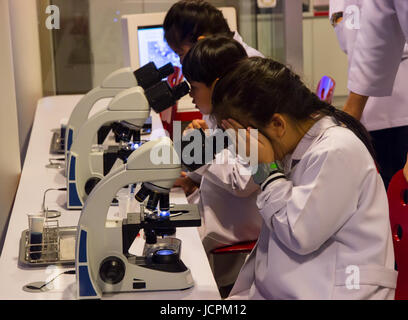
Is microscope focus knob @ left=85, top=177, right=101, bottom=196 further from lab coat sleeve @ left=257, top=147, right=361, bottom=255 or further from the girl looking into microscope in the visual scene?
lab coat sleeve @ left=257, top=147, right=361, bottom=255

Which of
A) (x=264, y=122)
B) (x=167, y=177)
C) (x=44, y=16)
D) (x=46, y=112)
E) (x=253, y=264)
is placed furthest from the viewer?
(x=44, y=16)

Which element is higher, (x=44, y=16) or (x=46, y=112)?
(x=44, y=16)

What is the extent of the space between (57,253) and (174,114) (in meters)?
1.75

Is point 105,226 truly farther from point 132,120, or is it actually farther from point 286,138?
point 132,120

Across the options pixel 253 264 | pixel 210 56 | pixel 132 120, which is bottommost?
pixel 253 264

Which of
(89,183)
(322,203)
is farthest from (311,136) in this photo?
(89,183)

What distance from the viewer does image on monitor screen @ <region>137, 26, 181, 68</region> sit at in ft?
12.8

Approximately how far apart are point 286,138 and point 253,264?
35cm

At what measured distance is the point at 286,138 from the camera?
1.52 meters

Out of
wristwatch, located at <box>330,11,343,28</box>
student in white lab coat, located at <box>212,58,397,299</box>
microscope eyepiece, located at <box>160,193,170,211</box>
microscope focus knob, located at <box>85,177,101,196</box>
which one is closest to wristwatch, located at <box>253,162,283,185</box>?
student in white lab coat, located at <box>212,58,397,299</box>

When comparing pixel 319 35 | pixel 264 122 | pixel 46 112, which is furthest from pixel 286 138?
pixel 319 35

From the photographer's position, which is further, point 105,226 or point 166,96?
point 166,96

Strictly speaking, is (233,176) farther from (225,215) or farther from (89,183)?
(89,183)

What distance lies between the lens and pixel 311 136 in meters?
1.49
